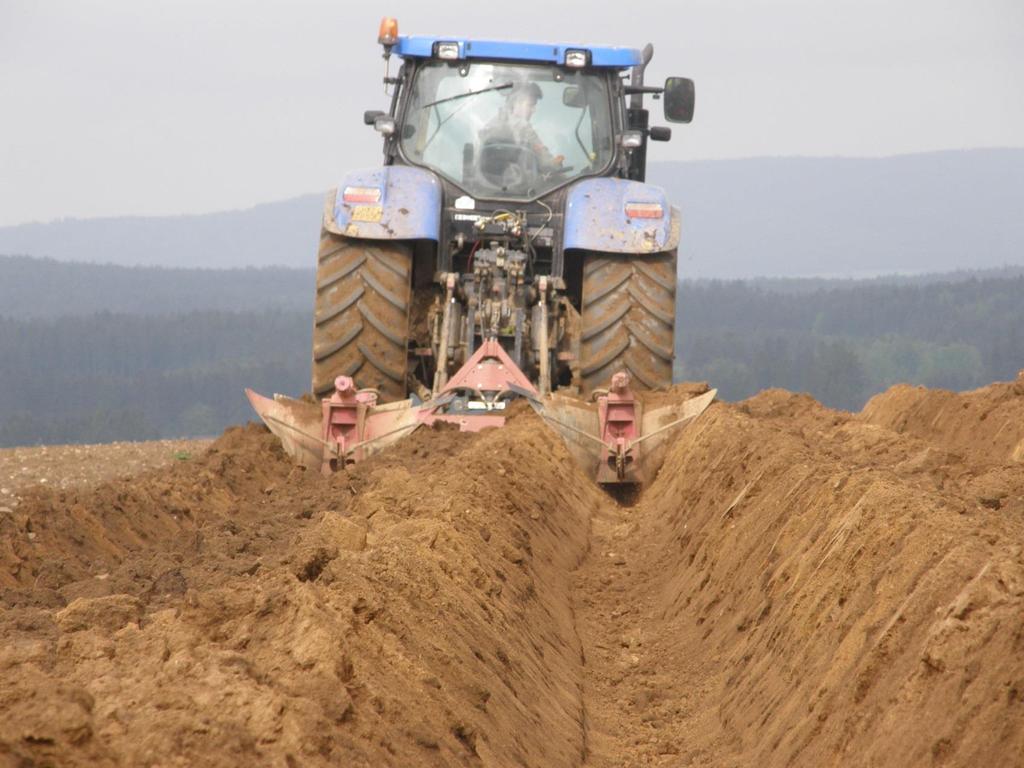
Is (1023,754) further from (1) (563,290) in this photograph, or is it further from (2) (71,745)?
(1) (563,290)

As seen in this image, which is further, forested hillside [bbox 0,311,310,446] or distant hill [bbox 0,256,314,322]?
distant hill [bbox 0,256,314,322]

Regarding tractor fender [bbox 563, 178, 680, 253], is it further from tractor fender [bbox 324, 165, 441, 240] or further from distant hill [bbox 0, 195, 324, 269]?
distant hill [bbox 0, 195, 324, 269]

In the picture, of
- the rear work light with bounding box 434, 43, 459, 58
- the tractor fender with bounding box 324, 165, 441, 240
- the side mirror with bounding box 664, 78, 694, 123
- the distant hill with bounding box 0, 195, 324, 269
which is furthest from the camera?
the distant hill with bounding box 0, 195, 324, 269

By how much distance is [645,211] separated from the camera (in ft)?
33.2

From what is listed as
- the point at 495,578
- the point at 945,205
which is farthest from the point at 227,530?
the point at 945,205

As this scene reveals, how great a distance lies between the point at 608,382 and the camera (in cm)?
1017

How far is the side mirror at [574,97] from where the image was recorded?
10852 mm

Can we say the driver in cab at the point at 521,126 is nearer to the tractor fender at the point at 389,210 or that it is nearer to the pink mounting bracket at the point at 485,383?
the tractor fender at the point at 389,210

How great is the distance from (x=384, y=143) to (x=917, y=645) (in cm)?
726

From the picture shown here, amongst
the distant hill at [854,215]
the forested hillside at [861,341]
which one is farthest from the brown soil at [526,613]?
the distant hill at [854,215]

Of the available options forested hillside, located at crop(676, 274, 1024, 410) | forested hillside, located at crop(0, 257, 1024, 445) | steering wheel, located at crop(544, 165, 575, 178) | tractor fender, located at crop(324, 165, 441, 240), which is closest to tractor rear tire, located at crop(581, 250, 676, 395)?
steering wheel, located at crop(544, 165, 575, 178)

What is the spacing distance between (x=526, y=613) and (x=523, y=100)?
5.35 meters

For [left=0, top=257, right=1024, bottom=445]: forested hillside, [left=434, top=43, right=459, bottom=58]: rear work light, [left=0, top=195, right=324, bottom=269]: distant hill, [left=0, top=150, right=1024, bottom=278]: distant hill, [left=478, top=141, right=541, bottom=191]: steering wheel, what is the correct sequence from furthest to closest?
1. [left=0, top=195, right=324, bottom=269]: distant hill
2. [left=0, top=150, right=1024, bottom=278]: distant hill
3. [left=0, top=257, right=1024, bottom=445]: forested hillside
4. [left=434, top=43, right=459, bottom=58]: rear work light
5. [left=478, top=141, right=541, bottom=191]: steering wheel

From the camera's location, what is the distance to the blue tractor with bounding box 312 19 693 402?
394 inches
